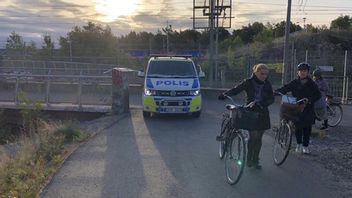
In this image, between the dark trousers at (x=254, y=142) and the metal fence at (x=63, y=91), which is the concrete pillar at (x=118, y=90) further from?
the dark trousers at (x=254, y=142)

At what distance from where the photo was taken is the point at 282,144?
27.9ft

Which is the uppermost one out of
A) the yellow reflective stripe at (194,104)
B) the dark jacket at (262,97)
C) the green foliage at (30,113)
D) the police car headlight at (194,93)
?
the dark jacket at (262,97)

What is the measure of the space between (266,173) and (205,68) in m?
26.1

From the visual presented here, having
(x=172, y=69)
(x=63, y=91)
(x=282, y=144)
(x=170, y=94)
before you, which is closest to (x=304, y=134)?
(x=282, y=144)

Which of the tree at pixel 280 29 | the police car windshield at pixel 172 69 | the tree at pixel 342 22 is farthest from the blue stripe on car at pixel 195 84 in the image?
the tree at pixel 342 22

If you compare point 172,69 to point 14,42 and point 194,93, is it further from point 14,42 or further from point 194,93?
point 14,42

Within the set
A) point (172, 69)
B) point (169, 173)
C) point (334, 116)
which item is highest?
point (172, 69)

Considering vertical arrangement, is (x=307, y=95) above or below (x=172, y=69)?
below

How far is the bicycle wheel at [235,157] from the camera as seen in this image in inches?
272

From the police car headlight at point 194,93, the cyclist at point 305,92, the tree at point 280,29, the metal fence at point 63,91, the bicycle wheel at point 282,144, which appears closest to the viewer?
the bicycle wheel at point 282,144

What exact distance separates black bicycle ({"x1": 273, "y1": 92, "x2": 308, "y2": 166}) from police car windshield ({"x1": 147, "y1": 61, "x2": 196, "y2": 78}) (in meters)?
6.57

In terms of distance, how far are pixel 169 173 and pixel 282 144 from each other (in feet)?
7.04

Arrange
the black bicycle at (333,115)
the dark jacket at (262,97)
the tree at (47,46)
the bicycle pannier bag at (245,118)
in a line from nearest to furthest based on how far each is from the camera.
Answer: the bicycle pannier bag at (245,118) → the dark jacket at (262,97) → the black bicycle at (333,115) → the tree at (47,46)

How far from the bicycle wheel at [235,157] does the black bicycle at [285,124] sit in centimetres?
140
